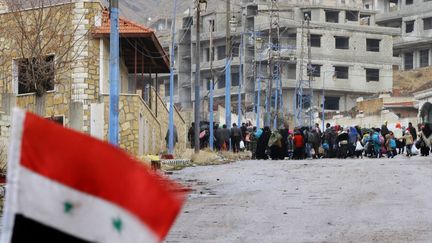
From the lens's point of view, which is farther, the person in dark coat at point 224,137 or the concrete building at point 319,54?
the concrete building at point 319,54

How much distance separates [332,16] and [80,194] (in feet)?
301

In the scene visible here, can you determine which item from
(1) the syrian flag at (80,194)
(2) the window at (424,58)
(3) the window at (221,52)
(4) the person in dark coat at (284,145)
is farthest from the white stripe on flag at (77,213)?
(2) the window at (424,58)

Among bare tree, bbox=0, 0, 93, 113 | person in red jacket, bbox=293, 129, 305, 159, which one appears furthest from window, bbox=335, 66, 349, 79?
bare tree, bbox=0, 0, 93, 113

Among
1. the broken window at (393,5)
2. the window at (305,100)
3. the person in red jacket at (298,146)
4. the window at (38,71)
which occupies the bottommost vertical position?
the person in red jacket at (298,146)

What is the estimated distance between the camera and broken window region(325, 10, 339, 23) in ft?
304

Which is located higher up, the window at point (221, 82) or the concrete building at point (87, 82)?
the window at point (221, 82)

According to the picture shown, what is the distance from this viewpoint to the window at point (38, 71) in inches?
1118

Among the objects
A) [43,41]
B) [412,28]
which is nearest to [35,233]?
[43,41]

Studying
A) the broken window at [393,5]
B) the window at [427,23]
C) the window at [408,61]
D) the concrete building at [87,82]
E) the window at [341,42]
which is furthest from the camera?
the broken window at [393,5]

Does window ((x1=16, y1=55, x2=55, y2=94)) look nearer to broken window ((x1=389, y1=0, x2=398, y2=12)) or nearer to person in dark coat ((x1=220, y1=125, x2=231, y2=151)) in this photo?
person in dark coat ((x1=220, y1=125, x2=231, y2=151))

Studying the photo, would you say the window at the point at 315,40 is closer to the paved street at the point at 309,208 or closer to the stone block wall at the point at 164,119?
the stone block wall at the point at 164,119

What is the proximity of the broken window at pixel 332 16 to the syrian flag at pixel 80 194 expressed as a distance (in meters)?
91.2

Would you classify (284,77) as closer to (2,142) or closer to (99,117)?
(99,117)

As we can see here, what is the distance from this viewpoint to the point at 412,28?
94.1m
